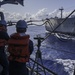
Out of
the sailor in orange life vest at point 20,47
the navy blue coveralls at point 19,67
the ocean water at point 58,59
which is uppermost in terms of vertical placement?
the sailor in orange life vest at point 20,47

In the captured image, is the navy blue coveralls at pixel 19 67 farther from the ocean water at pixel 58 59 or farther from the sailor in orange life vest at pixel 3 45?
the ocean water at pixel 58 59

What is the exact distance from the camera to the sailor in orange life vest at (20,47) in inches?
231

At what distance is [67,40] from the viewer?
71.9m

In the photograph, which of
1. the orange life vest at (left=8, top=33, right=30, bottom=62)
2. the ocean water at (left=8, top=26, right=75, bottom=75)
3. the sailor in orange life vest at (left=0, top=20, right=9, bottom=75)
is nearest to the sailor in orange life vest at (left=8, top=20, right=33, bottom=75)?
the orange life vest at (left=8, top=33, right=30, bottom=62)

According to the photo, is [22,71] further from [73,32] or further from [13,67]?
[73,32]

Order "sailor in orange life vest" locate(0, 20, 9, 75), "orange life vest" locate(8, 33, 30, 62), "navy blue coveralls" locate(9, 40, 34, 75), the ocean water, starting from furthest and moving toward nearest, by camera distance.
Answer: the ocean water
"sailor in orange life vest" locate(0, 20, 9, 75)
"navy blue coveralls" locate(9, 40, 34, 75)
"orange life vest" locate(8, 33, 30, 62)

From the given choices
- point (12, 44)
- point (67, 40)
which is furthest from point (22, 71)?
point (67, 40)

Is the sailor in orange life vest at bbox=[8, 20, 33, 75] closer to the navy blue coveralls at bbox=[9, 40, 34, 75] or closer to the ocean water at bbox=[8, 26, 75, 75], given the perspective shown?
the navy blue coveralls at bbox=[9, 40, 34, 75]

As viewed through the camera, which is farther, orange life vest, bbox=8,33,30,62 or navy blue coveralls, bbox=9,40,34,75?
navy blue coveralls, bbox=9,40,34,75

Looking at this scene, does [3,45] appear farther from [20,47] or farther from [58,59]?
[58,59]

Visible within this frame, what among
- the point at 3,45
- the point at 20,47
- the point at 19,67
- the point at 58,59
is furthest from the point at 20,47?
the point at 58,59

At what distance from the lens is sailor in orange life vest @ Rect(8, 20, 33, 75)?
19.2 ft

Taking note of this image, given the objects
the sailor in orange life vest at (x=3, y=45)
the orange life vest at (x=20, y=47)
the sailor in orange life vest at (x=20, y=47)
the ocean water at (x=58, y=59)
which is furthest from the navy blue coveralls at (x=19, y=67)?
the ocean water at (x=58, y=59)

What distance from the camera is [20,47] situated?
19.3 feet
